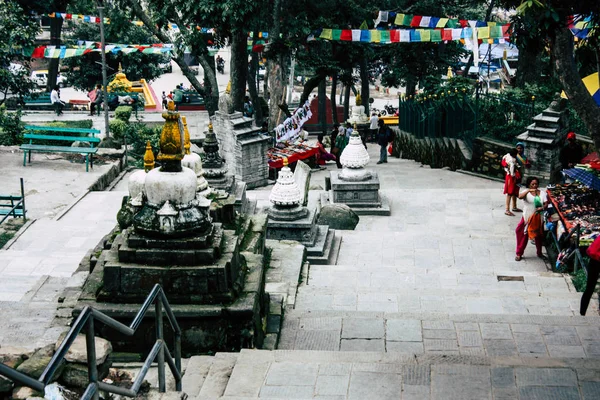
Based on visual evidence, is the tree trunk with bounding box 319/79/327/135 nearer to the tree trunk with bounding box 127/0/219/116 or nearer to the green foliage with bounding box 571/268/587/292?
the tree trunk with bounding box 127/0/219/116

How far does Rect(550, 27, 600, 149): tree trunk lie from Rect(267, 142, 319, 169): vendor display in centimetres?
1394

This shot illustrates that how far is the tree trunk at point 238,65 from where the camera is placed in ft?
86.5

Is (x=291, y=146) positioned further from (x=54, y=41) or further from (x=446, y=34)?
(x=54, y=41)

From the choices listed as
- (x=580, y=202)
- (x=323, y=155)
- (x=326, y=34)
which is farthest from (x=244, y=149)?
(x=580, y=202)

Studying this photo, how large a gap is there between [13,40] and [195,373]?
21.1m

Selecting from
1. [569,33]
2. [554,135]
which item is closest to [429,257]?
Answer: [569,33]

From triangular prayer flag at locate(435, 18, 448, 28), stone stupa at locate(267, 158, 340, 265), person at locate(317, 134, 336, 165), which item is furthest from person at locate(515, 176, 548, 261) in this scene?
triangular prayer flag at locate(435, 18, 448, 28)

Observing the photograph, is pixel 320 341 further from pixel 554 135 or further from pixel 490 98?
pixel 490 98

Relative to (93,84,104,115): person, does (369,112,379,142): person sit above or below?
below

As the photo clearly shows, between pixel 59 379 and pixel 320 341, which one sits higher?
pixel 59 379

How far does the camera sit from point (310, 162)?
24078 mm

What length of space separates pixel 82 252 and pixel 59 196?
5.29m

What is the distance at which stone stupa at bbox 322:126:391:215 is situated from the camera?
16.8m

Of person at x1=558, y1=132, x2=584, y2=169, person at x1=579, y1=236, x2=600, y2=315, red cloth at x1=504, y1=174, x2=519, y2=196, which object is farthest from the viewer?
person at x1=558, y1=132, x2=584, y2=169
